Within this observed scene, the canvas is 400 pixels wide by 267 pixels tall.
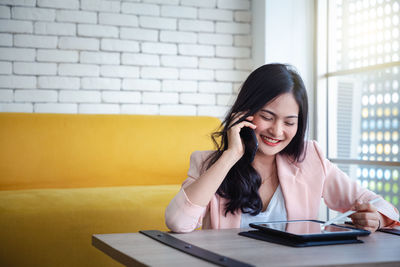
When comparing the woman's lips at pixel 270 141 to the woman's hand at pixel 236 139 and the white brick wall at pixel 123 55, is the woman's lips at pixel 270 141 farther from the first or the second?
the white brick wall at pixel 123 55

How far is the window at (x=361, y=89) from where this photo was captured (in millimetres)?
3316

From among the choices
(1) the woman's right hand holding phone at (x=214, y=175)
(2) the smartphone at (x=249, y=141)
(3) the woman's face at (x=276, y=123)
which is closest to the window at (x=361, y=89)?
(3) the woman's face at (x=276, y=123)

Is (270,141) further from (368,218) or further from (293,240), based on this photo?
(293,240)

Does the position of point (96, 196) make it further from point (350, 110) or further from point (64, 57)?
point (350, 110)

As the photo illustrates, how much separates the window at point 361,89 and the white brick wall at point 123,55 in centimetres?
66

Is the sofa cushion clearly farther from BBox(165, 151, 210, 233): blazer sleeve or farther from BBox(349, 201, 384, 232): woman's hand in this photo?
BBox(349, 201, 384, 232): woman's hand

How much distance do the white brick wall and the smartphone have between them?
5.91ft

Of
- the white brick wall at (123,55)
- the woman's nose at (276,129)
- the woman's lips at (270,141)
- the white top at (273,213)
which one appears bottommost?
the white top at (273,213)

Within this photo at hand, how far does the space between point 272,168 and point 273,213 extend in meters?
0.20

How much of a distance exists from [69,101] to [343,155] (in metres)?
2.09

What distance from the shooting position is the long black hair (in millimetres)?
1711

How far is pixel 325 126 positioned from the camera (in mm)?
3896

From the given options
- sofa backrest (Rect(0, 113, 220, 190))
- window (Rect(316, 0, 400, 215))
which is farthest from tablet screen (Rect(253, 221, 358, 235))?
window (Rect(316, 0, 400, 215))

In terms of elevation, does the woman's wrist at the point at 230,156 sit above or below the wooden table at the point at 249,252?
above
